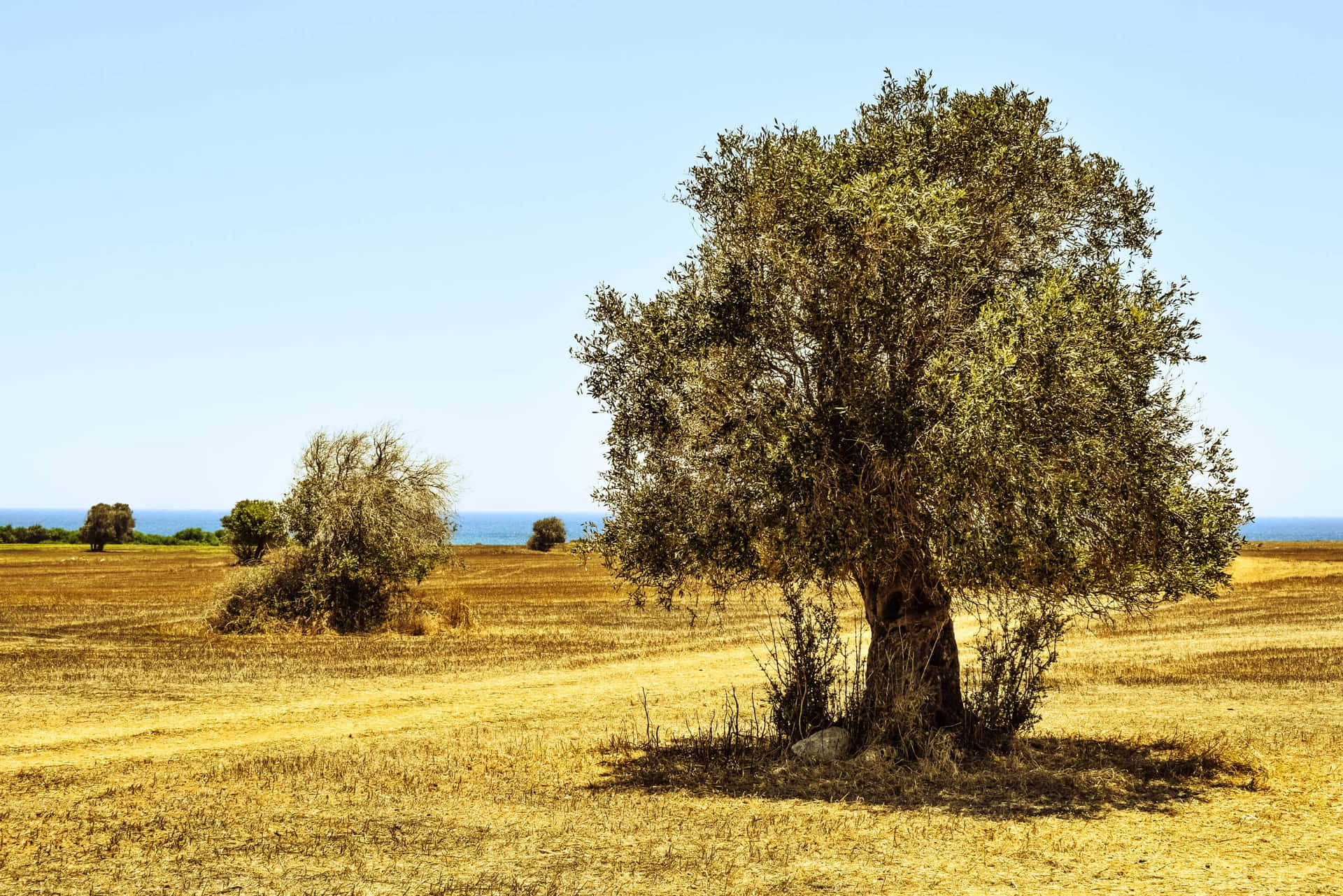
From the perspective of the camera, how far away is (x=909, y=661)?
1582 centimetres

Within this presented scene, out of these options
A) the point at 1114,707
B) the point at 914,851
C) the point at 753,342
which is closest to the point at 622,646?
the point at 1114,707

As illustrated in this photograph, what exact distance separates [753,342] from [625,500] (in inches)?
133

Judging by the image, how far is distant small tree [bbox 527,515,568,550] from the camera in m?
125

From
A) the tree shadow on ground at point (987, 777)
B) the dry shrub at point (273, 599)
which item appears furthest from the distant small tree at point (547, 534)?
the tree shadow on ground at point (987, 777)

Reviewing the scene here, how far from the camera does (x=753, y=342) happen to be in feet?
50.6

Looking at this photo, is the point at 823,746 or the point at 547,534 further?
the point at 547,534

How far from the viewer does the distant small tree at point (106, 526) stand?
129875 millimetres

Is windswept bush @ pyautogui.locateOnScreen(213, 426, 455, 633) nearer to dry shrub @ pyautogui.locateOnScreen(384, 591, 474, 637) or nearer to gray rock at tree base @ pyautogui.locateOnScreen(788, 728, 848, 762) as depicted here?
dry shrub @ pyautogui.locateOnScreen(384, 591, 474, 637)

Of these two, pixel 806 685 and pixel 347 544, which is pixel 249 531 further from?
pixel 806 685

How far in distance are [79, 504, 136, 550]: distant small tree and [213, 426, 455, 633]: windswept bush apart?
103079mm

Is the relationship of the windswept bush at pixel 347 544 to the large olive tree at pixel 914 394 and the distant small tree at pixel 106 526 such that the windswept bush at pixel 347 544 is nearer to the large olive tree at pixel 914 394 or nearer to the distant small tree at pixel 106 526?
the large olive tree at pixel 914 394

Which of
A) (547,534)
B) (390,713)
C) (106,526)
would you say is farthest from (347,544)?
(106,526)

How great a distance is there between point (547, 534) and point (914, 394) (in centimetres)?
11423

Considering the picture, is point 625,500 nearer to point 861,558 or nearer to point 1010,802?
point 861,558
